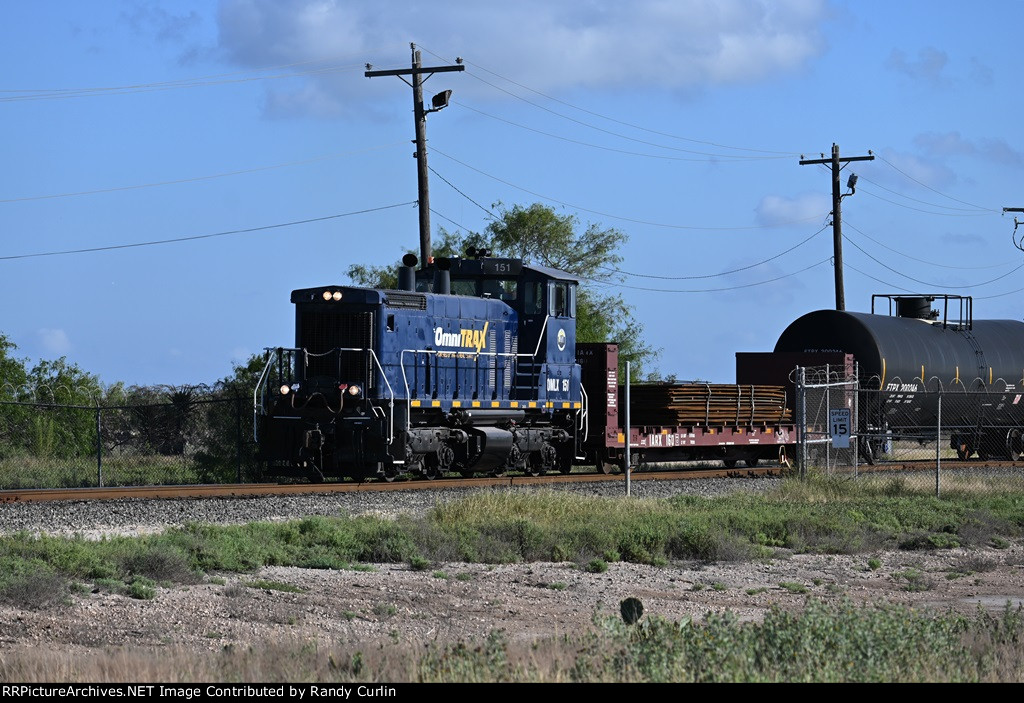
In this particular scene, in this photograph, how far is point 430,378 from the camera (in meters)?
24.1

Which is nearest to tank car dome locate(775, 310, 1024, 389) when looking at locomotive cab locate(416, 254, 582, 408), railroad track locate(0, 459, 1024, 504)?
railroad track locate(0, 459, 1024, 504)

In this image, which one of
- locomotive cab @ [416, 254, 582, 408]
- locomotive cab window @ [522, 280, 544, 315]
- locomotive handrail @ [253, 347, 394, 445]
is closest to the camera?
locomotive handrail @ [253, 347, 394, 445]

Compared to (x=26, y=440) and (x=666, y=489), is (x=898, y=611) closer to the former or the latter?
(x=666, y=489)

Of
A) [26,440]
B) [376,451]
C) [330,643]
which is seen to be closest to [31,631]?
[330,643]

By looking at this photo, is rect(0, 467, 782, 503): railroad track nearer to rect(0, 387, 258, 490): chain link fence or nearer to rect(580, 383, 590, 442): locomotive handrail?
rect(580, 383, 590, 442): locomotive handrail

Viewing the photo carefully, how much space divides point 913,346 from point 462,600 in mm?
22994

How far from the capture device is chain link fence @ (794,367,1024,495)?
96.7 ft

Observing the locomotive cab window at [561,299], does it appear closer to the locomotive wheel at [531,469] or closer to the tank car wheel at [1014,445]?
the locomotive wheel at [531,469]

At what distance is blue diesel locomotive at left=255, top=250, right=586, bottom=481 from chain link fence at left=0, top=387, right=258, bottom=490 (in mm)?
3263

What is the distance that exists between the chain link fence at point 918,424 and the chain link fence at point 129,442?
12.9 meters

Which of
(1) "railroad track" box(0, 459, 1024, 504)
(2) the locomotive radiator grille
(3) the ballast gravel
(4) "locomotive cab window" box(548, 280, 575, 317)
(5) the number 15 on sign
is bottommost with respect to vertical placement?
(3) the ballast gravel

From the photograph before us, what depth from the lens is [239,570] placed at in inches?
531

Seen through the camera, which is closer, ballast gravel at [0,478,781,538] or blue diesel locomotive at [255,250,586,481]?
ballast gravel at [0,478,781,538]

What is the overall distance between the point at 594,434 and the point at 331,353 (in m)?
6.62
